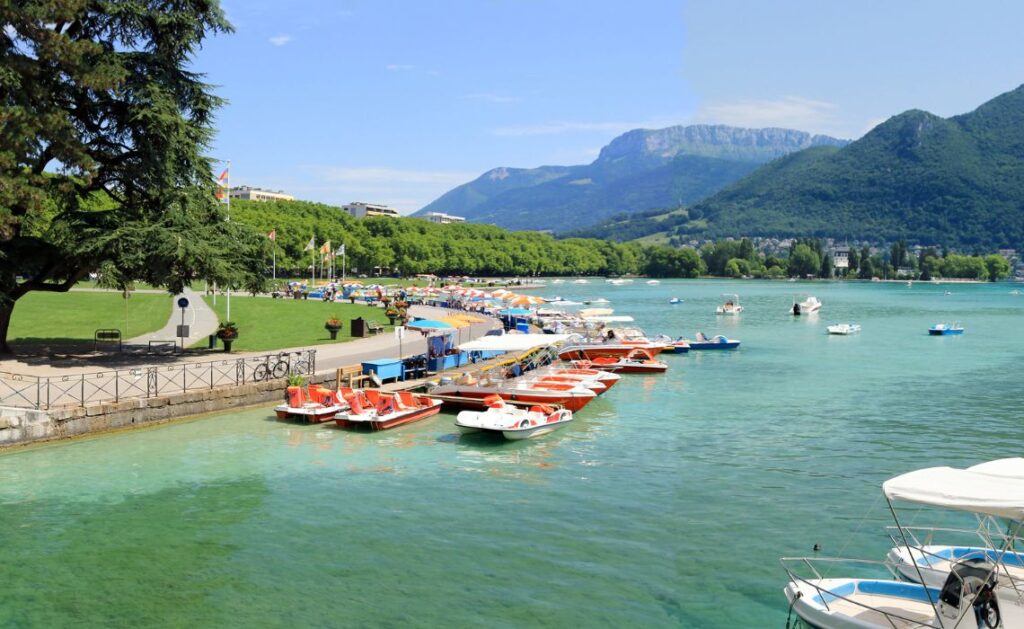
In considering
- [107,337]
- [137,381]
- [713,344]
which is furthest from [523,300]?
[137,381]

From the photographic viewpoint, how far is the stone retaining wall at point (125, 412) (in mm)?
24062

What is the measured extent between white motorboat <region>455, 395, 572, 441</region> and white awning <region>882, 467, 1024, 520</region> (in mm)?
15617

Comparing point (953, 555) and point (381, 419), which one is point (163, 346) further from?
point (953, 555)

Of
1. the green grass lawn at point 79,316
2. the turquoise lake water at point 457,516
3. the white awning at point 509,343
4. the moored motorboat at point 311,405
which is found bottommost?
the turquoise lake water at point 457,516

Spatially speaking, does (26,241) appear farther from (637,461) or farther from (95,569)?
(637,461)

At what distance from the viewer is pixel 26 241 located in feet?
113

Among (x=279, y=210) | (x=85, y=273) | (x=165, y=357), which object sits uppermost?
(x=279, y=210)

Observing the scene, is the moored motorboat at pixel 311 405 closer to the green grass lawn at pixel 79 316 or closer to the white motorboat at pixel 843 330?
the green grass lawn at pixel 79 316

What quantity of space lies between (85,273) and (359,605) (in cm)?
2720

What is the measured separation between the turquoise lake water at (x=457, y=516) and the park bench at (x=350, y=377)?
12.6 feet

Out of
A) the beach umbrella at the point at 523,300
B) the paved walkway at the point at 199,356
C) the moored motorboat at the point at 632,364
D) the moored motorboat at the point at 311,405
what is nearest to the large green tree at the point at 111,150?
the paved walkway at the point at 199,356

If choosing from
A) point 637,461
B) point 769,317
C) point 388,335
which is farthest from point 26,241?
point 769,317

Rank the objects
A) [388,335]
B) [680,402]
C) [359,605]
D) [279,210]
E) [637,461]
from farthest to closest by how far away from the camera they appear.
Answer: [279,210] < [388,335] < [680,402] < [637,461] < [359,605]

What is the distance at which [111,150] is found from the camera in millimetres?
34875
